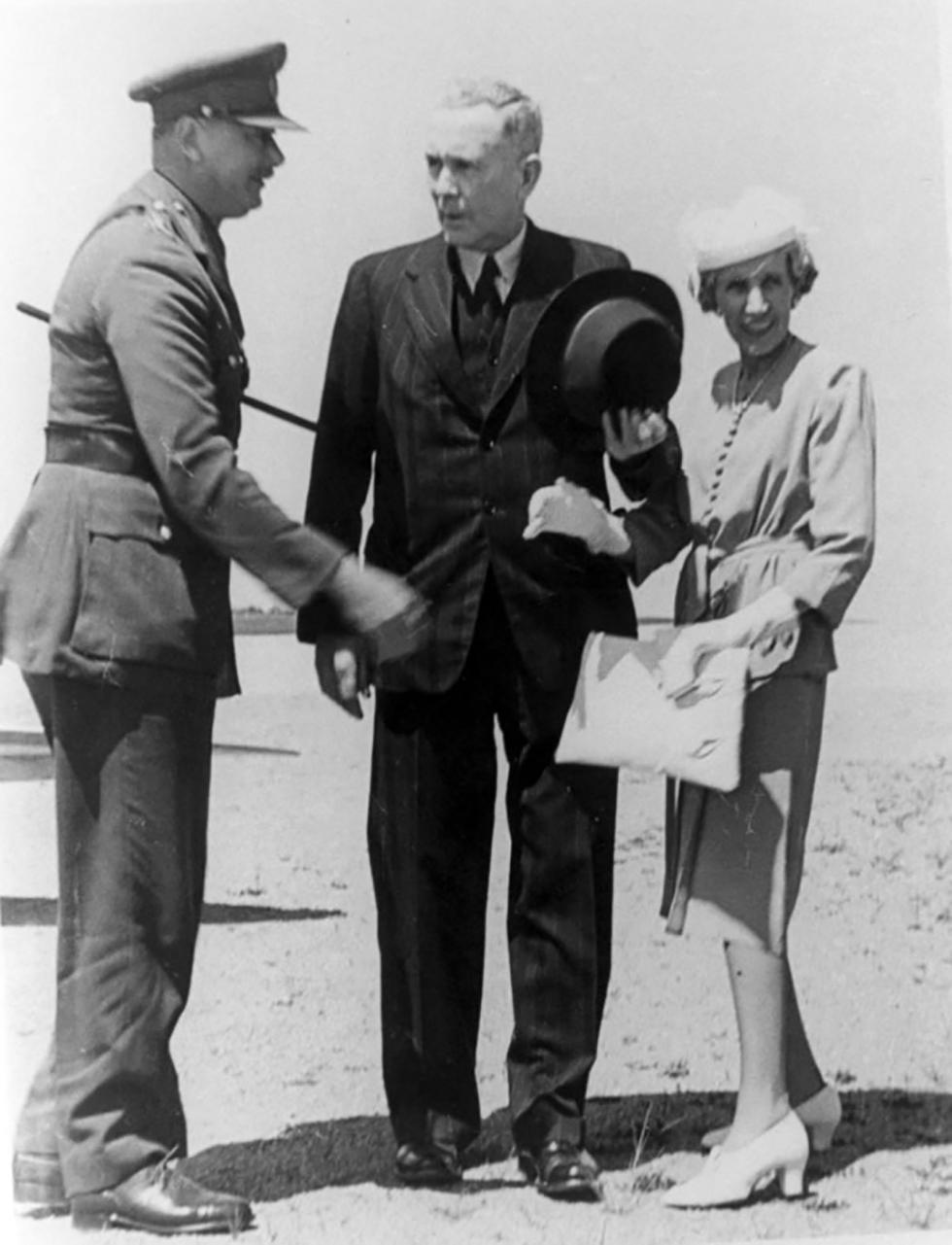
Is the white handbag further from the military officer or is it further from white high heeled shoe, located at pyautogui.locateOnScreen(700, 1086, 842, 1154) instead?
white high heeled shoe, located at pyautogui.locateOnScreen(700, 1086, 842, 1154)

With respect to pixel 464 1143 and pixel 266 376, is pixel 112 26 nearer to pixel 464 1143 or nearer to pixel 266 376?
pixel 266 376

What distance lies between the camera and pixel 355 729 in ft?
17.4

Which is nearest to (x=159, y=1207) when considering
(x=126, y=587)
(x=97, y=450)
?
(x=126, y=587)

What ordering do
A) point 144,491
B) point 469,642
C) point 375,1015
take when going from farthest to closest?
1. point 375,1015
2. point 469,642
3. point 144,491

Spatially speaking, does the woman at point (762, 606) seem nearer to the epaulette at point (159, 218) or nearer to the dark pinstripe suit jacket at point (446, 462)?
the dark pinstripe suit jacket at point (446, 462)

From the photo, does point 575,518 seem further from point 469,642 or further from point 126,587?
point 126,587

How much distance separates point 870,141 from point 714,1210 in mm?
2579

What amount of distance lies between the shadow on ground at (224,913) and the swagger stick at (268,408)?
3.66 feet

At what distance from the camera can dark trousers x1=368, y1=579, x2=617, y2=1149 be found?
525cm

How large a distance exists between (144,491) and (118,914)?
3.11 feet

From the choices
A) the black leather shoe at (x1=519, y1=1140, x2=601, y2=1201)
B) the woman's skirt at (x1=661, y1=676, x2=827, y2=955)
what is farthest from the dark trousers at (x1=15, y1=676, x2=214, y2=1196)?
the woman's skirt at (x1=661, y1=676, x2=827, y2=955)

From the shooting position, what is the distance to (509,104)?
209 inches

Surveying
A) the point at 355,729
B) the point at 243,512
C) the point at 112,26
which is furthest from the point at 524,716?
the point at 112,26

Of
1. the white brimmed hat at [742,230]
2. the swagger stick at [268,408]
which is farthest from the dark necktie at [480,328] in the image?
the white brimmed hat at [742,230]
